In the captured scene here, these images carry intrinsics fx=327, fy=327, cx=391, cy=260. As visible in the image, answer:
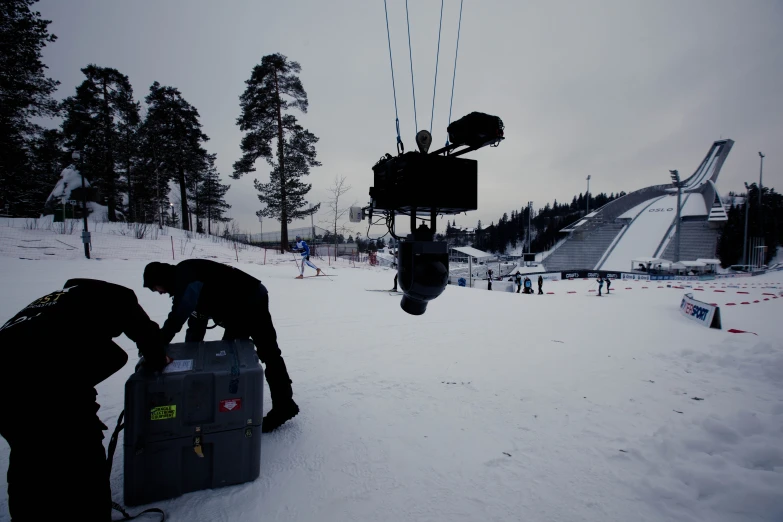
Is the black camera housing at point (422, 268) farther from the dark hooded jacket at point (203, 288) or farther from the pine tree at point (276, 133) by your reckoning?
the pine tree at point (276, 133)

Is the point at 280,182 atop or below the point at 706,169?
below

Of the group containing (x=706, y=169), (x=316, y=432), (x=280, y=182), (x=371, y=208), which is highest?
(x=706, y=169)

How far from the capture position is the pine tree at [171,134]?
24.0 meters

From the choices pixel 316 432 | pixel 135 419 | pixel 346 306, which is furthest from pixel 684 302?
pixel 135 419

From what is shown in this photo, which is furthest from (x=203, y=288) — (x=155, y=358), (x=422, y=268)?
(x=422, y=268)

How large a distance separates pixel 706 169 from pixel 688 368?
6475cm

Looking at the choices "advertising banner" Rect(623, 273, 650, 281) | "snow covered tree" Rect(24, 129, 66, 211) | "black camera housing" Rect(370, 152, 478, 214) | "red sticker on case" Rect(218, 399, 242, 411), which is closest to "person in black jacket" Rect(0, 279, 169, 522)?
"red sticker on case" Rect(218, 399, 242, 411)

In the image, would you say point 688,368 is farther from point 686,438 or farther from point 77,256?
point 77,256

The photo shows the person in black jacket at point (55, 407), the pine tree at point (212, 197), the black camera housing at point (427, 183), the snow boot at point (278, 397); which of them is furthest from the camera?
the pine tree at point (212, 197)

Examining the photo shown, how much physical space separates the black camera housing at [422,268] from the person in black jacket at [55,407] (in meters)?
1.70

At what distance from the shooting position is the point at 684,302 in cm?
1005

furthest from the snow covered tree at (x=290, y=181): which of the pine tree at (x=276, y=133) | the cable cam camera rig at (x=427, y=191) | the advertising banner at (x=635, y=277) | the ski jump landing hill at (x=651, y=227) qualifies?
the ski jump landing hill at (x=651, y=227)

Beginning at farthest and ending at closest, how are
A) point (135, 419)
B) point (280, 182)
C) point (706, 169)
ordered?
point (706, 169), point (280, 182), point (135, 419)

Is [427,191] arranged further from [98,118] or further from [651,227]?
[651,227]
